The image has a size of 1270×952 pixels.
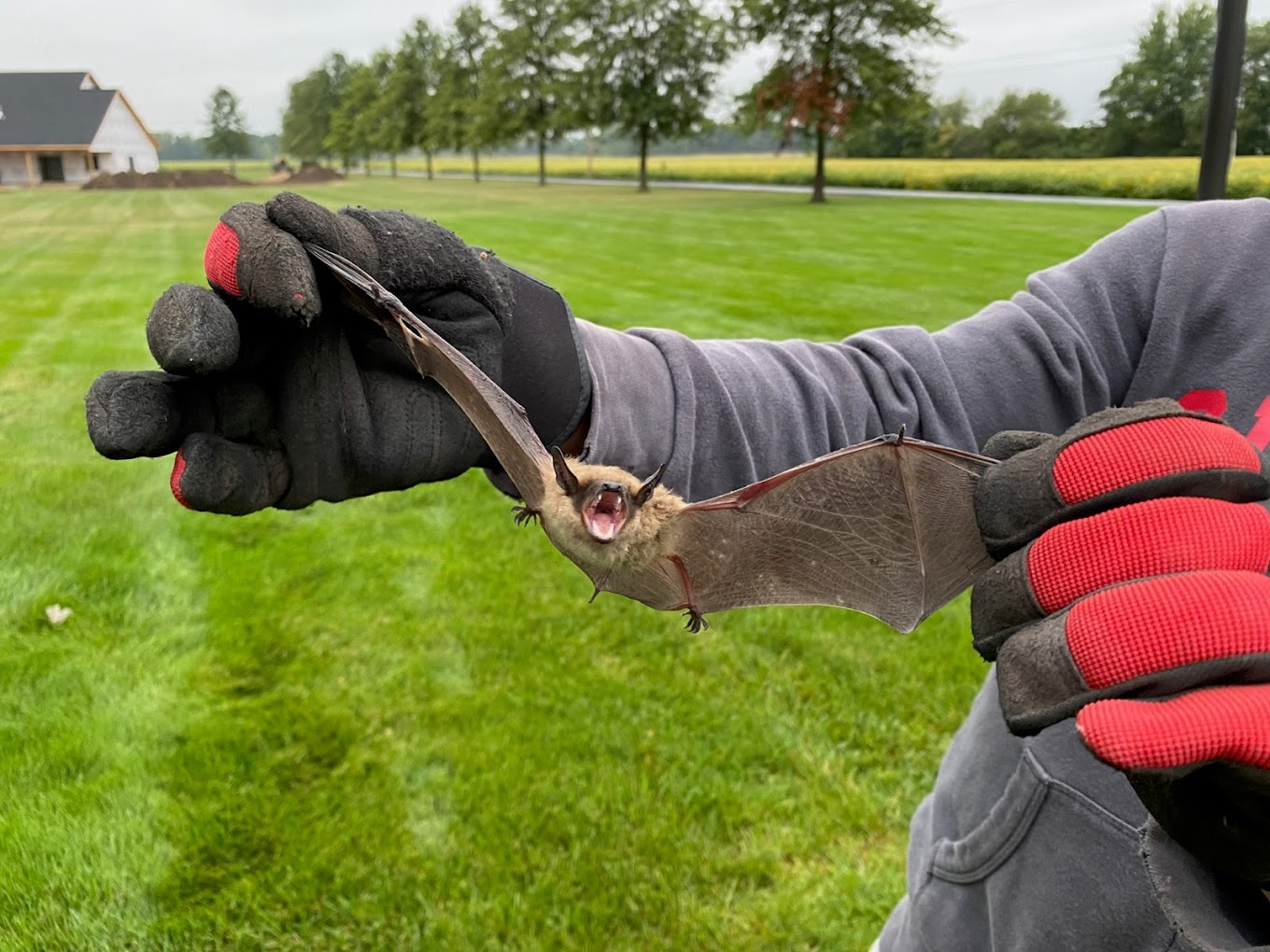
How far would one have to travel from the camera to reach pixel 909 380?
6.10 feet

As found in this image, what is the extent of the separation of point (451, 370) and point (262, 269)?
0.31 m

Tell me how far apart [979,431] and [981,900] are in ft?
3.24

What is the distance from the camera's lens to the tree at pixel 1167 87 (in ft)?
13.2

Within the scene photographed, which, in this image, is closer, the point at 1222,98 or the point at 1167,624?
the point at 1167,624

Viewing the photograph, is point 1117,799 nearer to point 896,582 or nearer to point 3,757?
point 896,582

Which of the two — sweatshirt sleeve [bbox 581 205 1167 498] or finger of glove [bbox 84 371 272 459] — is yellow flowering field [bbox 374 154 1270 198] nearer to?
sweatshirt sleeve [bbox 581 205 1167 498]

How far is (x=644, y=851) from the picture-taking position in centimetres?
261

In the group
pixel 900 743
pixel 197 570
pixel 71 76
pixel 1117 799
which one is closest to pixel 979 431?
pixel 1117 799

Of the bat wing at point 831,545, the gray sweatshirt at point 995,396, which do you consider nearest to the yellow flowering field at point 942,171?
the gray sweatshirt at point 995,396

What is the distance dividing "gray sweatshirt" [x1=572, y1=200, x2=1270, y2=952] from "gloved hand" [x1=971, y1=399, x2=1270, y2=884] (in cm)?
57

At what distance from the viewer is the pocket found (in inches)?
59.5

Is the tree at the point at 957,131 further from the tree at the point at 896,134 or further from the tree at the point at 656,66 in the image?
the tree at the point at 656,66

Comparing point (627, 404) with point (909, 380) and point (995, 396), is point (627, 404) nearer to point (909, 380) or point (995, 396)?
point (909, 380)

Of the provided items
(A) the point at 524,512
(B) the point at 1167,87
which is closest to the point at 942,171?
(B) the point at 1167,87
